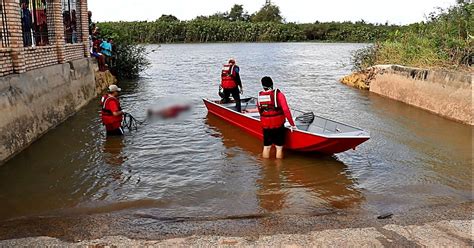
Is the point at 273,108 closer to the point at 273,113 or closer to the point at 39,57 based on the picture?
the point at 273,113

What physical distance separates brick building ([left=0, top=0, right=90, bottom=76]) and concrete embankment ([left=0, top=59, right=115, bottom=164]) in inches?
10.0

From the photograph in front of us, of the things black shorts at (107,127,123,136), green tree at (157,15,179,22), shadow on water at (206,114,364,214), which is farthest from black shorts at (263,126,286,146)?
green tree at (157,15,179,22)

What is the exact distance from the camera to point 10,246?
496 centimetres

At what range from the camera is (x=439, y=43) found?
50.5 feet

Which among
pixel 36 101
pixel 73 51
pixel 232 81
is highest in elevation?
pixel 73 51

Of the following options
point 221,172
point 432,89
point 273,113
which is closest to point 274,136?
point 273,113

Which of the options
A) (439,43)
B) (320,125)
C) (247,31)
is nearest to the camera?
(320,125)

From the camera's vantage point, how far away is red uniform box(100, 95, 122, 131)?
960 centimetres

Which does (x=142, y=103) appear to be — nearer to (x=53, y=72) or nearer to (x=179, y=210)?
(x=53, y=72)

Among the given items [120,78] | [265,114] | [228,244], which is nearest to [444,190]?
[265,114]

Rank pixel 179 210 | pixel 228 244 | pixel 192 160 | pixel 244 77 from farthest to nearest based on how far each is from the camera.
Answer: pixel 244 77 < pixel 192 160 < pixel 179 210 < pixel 228 244

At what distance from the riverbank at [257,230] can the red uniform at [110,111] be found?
3969 millimetres

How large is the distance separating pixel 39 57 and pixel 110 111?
2662 millimetres

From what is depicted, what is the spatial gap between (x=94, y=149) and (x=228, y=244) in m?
5.69
